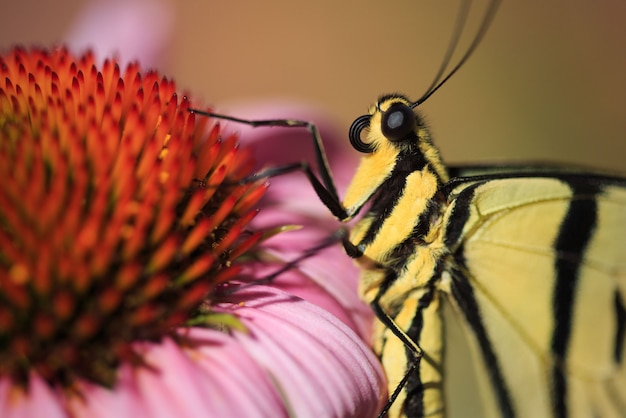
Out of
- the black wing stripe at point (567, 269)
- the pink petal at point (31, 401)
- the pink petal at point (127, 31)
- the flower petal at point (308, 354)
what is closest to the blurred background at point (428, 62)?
the pink petal at point (127, 31)

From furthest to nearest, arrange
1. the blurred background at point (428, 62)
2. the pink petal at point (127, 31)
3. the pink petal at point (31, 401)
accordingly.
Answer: the blurred background at point (428, 62) → the pink petal at point (127, 31) → the pink petal at point (31, 401)

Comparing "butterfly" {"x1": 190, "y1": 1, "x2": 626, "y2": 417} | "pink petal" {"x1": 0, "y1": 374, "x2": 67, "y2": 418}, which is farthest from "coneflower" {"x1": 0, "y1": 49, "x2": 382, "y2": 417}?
"butterfly" {"x1": 190, "y1": 1, "x2": 626, "y2": 417}

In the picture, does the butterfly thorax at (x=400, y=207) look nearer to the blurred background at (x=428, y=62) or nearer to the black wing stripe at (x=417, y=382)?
the black wing stripe at (x=417, y=382)

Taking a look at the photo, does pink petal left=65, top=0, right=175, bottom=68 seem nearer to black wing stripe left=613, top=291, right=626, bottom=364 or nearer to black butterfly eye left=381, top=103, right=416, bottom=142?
black butterfly eye left=381, top=103, right=416, bottom=142

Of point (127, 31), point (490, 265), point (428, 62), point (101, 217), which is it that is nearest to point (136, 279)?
point (101, 217)

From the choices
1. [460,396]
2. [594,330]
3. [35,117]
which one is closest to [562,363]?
[594,330]

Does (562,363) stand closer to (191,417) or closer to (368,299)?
Answer: (368,299)

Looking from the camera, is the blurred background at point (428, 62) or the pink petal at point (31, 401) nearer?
the pink petal at point (31, 401)

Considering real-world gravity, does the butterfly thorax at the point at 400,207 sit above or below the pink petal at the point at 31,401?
below
